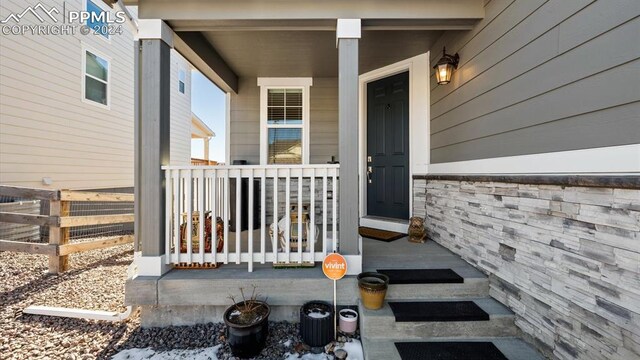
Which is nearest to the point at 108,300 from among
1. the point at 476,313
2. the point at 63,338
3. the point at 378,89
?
the point at 63,338

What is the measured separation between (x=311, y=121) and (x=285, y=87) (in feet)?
2.31

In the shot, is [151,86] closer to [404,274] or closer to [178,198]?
[178,198]

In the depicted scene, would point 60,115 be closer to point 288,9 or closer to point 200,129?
point 288,9

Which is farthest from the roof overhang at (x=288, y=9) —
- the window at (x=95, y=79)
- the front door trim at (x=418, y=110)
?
the window at (x=95, y=79)

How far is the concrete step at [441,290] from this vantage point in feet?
7.22

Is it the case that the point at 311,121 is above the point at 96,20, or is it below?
below

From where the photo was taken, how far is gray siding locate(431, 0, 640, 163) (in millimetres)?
1352

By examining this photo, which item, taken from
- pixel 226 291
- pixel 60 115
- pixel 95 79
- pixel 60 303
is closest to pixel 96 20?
pixel 95 79

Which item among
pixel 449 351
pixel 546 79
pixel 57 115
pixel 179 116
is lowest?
pixel 449 351

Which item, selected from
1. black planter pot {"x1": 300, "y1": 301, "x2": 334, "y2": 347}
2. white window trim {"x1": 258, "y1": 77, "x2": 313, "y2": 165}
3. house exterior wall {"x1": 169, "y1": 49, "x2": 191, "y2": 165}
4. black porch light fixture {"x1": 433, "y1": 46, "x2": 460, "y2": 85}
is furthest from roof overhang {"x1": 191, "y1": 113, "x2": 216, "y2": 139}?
black planter pot {"x1": 300, "y1": 301, "x2": 334, "y2": 347}

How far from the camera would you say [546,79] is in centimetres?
177

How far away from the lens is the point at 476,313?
197 centimetres

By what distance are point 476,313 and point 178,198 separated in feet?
8.49

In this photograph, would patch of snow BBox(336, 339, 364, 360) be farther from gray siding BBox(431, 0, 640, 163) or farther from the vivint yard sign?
the vivint yard sign
